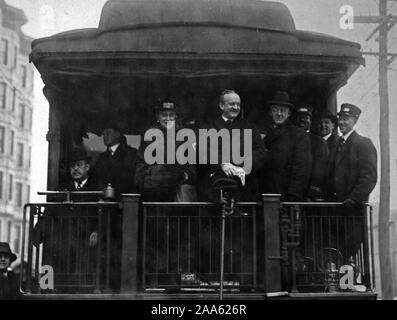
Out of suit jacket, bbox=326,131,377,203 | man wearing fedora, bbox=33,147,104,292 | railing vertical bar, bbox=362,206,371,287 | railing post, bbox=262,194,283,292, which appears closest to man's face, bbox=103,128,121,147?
man wearing fedora, bbox=33,147,104,292

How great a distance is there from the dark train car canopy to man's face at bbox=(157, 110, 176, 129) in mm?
165

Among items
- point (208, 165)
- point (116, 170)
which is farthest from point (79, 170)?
point (208, 165)

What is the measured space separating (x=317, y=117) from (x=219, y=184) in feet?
3.37

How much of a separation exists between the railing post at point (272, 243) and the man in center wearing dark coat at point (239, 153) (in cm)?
20

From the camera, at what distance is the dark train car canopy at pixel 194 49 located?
18.6ft

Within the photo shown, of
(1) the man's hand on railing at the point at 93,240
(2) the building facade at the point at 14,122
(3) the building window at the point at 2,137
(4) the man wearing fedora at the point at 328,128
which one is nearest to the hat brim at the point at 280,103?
(4) the man wearing fedora at the point at 328,128

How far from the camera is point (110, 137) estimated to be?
6.09 meters

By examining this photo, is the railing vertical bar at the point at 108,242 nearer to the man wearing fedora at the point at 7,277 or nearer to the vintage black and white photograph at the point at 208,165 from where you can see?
the vintage black and white photograph at the point at 208,165

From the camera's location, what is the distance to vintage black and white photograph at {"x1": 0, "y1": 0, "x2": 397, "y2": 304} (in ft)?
17.8

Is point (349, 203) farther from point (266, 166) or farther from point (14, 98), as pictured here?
point (14, 98)

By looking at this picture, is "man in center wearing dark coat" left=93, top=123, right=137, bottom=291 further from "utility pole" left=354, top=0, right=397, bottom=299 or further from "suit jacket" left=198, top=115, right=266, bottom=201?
"utility pole" left=354, top=0, right=397, bottom=299
